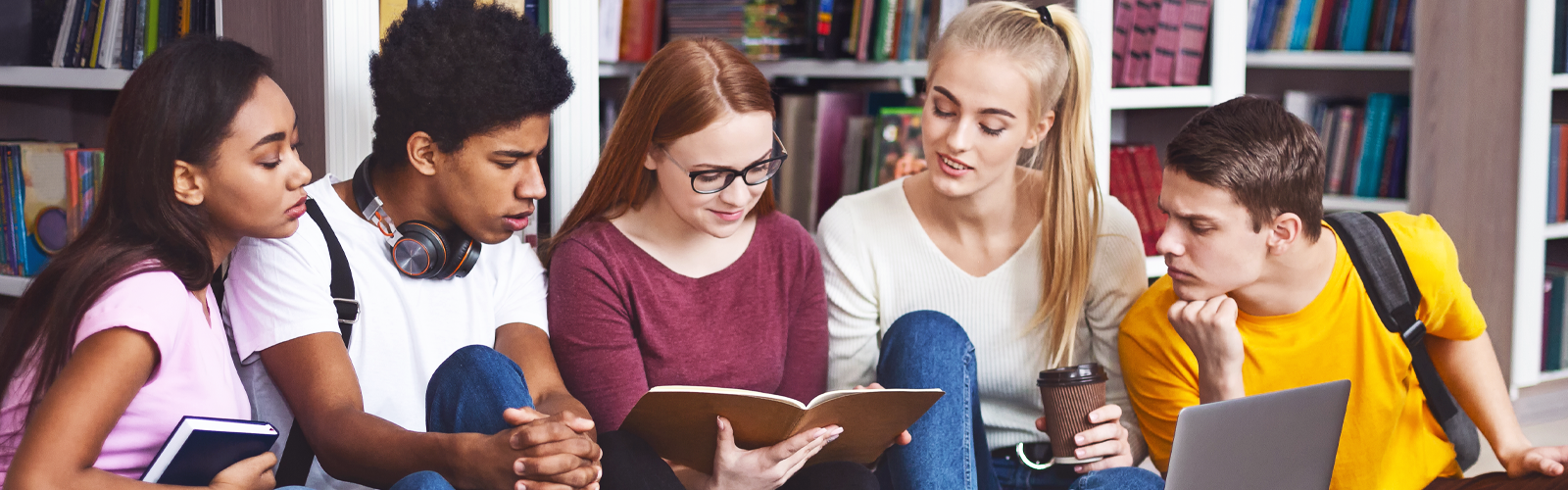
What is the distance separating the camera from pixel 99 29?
196 centimetres

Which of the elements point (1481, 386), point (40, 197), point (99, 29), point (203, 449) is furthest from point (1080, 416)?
point (40, 197)

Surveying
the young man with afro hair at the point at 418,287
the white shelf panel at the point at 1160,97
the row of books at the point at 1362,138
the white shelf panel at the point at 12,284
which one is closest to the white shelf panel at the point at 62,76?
the white shelf panel at the point at 12,284

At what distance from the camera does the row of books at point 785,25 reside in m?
2.40

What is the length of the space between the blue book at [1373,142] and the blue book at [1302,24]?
23cm

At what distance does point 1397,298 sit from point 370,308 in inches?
52.3

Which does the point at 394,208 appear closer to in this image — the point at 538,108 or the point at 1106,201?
the point at 538,108

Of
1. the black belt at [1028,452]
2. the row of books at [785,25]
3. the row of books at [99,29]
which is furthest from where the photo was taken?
the row of books at [785,25]

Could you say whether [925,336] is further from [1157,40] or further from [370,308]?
[1157,40]

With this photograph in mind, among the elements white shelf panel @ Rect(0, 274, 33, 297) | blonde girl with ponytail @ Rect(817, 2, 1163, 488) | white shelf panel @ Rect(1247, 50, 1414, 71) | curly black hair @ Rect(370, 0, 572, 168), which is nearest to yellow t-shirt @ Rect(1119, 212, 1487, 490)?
blonde girl with ponytail @ Rect(817, 2, 1163, 488)

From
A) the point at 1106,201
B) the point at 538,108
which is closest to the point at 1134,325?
the point at 1106,201

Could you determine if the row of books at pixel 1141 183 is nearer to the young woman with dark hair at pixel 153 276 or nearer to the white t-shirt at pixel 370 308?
the white t-shirt at pixel 370 308

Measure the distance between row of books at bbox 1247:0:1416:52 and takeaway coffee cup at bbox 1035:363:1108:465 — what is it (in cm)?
202

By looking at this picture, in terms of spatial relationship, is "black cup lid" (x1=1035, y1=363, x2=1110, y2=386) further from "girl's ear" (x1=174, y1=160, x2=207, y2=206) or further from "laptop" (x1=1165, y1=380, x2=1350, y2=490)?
"girl's ear" (x1=174, y1=160, x2=207, y2=206)

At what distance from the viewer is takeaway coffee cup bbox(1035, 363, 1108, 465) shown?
4.57ft
